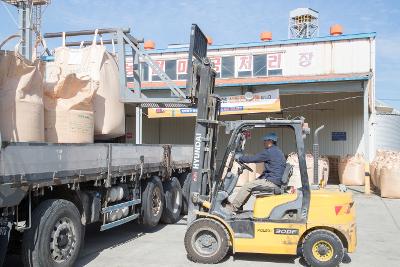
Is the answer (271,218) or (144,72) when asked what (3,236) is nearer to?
(271,218)

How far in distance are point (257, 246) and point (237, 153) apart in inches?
51.8

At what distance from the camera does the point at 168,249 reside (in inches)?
283

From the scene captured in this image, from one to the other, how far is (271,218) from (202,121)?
5.83 feet

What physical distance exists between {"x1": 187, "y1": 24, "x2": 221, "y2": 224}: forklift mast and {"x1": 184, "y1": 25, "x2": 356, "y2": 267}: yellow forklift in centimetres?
2

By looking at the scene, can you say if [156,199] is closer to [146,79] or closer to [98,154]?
[98,154]

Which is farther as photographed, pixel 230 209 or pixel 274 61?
pixel 274 61

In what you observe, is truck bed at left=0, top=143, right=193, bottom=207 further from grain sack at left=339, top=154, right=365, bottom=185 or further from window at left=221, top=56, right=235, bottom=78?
grain sack at left=339, top=154, right=365, bottom=185

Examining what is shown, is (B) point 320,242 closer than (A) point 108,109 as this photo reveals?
Yes

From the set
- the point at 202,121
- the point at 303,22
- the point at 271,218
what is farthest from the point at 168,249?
the point at 303,22

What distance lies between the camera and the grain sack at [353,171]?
18594 millimetres

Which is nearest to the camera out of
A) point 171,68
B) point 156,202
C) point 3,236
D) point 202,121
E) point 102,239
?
point 3,236

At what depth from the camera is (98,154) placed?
632 centimetres

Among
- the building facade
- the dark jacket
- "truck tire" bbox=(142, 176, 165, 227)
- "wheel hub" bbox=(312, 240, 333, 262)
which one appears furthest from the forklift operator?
the building facade

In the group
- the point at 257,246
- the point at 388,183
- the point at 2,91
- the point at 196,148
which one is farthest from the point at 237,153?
the point at 388,183
